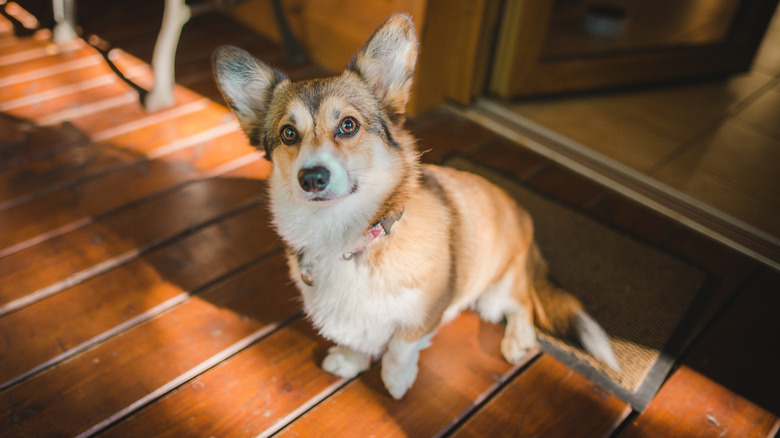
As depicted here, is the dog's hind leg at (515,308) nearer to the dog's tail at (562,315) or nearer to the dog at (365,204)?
the dog's tail at (562,315)

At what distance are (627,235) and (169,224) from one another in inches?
81.5

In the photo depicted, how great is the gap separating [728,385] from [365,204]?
1396 millimetres

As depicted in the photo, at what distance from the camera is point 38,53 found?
323 centimetres

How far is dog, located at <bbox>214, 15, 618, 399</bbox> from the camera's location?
3.99 ft

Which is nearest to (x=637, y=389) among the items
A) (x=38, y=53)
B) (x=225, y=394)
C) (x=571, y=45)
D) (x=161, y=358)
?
(x=225, y=394)

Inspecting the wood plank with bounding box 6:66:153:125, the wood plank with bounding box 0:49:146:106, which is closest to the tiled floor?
the wood plank with bounding box 6:66:153:125

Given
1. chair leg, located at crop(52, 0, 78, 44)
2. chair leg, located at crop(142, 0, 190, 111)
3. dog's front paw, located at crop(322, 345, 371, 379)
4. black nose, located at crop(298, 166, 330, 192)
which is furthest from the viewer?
chair leg, located at crop(52, 0, 78, 44)

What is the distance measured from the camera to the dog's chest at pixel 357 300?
127 cm

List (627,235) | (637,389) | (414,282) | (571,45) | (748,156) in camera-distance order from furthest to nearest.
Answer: (571,45) < (748,156) < (627,235) < (637,389) < (414,282)

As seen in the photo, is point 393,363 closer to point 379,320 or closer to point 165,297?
point 379,320

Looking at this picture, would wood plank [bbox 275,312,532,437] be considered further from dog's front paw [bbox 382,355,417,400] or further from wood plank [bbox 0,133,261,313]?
wood plank [bbox 0,133,261,313]

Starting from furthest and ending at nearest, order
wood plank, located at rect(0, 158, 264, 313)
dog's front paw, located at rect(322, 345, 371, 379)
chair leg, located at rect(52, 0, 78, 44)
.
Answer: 1. chair leg, located at rect(52, 0, 78, 44)
2. wood plank, located at rect(0, 158, 264, 313)
3. dog's front paw, located at rect(322, 345, 371, 379)

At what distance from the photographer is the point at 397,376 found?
1440mm

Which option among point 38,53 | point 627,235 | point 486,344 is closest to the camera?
point 486,344
